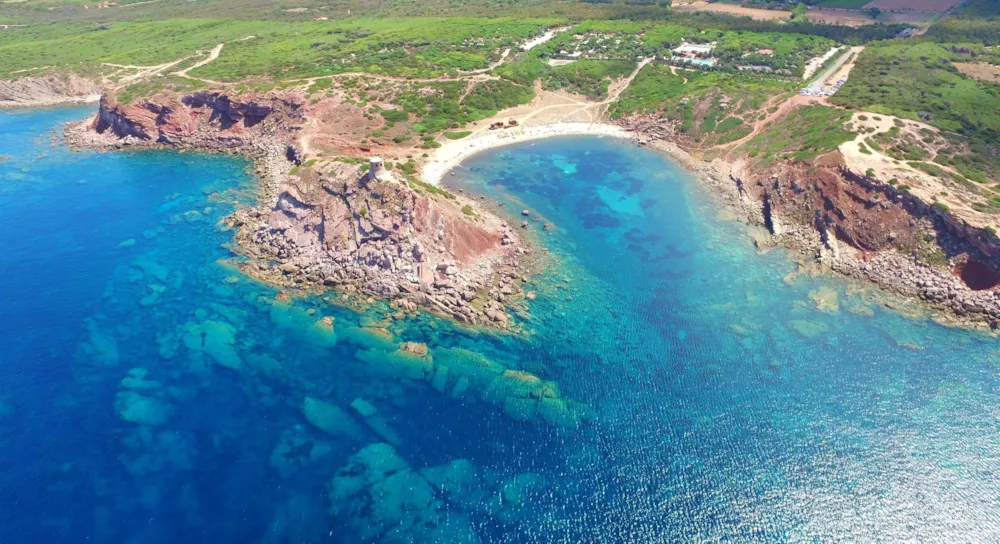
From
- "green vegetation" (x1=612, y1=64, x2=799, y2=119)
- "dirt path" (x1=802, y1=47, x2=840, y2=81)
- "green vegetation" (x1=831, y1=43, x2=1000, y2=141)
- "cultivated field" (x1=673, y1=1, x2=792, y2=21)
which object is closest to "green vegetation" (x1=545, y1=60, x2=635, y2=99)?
"green vegetation" (x1=612, y1=64, x2=799, y2=119)

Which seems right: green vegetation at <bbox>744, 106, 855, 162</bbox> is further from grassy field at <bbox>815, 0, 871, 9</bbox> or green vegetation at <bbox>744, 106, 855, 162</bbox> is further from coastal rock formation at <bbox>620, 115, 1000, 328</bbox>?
grassy field at <bbox>815, 0, 871, 9</bbox>

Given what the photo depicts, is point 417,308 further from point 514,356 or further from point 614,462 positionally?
point 614,462

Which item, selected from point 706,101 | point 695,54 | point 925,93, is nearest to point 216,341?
point 706,101

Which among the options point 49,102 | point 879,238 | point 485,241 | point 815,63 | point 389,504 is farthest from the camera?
point 49,102

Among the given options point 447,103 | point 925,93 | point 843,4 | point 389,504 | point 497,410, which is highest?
point 843,4

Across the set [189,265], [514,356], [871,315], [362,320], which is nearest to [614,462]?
[514,356]

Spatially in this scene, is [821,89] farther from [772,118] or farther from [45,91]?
[45,91]

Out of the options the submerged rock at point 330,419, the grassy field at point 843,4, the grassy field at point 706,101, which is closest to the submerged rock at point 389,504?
the submerged rock at point 330,419
